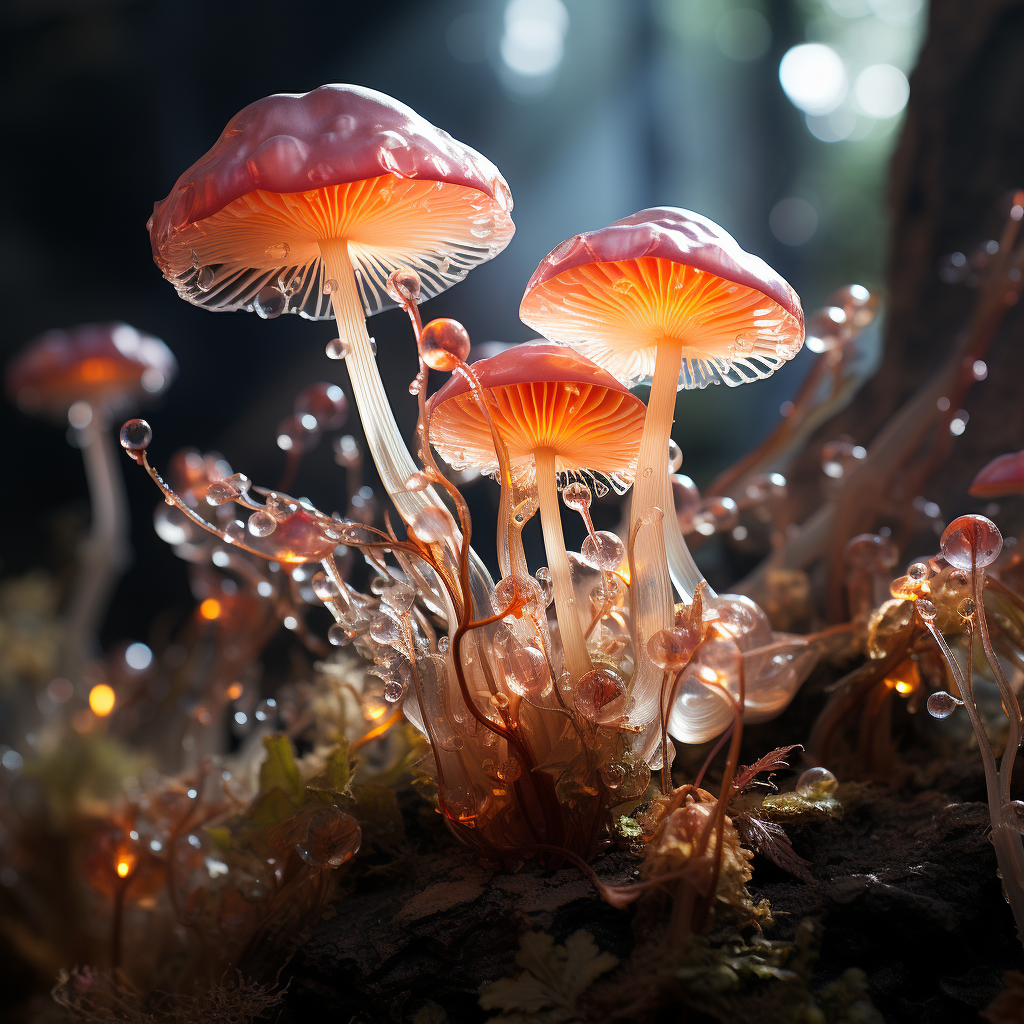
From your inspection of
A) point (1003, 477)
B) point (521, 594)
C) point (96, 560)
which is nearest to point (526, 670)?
point (521, 594)

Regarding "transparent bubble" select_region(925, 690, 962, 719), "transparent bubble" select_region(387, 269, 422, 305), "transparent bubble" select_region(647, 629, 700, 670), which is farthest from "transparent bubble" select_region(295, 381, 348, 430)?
"transparent bubble" select_region(925, 690, 962, 719)

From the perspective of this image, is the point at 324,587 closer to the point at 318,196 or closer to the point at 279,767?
the point at 279,767

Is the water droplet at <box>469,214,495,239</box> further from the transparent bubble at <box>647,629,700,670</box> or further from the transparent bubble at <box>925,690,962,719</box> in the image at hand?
the transparent bubble at <box>925,690,962,719</box>

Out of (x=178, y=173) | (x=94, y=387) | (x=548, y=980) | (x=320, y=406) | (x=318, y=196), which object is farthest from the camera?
(x=178, y=173)

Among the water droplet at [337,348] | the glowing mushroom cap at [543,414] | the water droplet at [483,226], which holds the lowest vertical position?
the glowing mushroom cap at [543,414]

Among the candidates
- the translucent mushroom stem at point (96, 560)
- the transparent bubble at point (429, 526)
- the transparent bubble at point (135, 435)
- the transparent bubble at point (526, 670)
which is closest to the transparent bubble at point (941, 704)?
the transparent bubble at point (526, 670)

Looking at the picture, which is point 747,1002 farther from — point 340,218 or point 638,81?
point 638,81

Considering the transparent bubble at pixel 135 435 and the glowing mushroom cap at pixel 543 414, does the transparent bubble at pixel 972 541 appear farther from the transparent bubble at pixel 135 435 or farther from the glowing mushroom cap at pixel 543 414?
the transparent bubble at pixel 135 435
